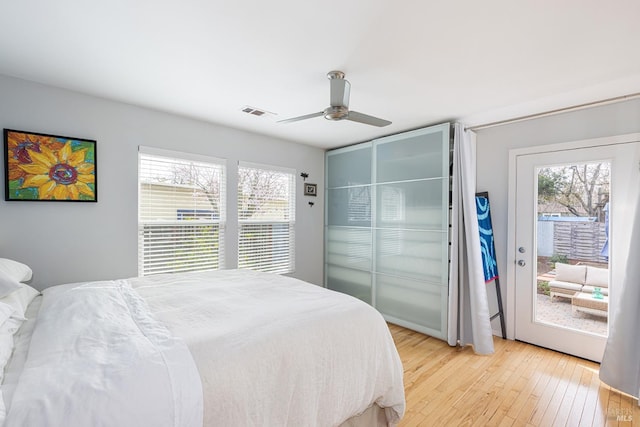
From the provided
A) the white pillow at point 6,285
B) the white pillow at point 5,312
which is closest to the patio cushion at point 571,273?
the white pillow at point 5,312

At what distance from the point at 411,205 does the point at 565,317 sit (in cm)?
188

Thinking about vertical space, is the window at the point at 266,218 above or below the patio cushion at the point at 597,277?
above

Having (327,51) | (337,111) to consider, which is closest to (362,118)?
(337,111)

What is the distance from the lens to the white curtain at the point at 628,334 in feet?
7.32

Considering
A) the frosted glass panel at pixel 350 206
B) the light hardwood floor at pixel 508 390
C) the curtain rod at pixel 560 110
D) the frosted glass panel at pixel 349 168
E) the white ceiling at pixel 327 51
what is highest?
the white ceiling at pixel 327 51

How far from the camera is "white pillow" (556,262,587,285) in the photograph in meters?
2.87

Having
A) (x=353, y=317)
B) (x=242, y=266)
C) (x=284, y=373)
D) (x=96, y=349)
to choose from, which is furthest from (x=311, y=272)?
(x=96, y=349)

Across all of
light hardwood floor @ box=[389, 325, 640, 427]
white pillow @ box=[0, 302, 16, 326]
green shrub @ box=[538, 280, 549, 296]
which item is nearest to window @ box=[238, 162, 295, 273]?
light hardwood floor @ box=[389, 325, 640, 427]

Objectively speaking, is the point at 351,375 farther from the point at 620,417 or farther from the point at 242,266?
the point at 242,266

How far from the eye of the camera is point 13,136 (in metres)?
2.34

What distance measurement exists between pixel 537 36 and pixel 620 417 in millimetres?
2595

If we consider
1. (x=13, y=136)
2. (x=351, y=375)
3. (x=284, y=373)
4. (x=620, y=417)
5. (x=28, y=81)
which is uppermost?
(x=28, y=81)

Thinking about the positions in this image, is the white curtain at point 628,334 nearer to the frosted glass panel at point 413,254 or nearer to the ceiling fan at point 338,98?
the frosted glass panel at point 413,254

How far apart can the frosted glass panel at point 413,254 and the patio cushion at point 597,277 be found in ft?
4.12
